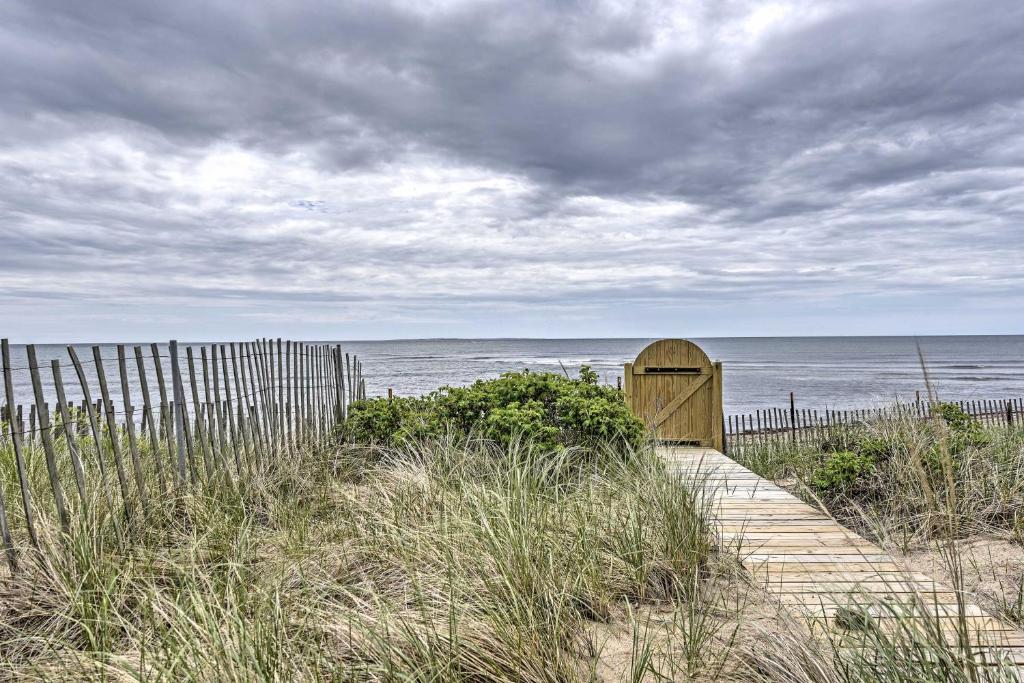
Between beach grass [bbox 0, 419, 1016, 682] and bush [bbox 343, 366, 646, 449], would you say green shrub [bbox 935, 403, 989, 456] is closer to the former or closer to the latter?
bush [bbox 343, 366, 646, 449]

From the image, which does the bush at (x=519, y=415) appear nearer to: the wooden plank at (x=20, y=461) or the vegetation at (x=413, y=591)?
the vegetation at (x=413, y=591)

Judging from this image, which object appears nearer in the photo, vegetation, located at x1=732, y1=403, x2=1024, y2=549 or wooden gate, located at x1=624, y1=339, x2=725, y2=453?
vegetation, located at x1=732, y1=403, x2=1024, y2=549

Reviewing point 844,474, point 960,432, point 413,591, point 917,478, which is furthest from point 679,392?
point 413,591

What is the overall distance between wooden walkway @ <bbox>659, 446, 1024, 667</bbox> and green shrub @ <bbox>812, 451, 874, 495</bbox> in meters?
0.59

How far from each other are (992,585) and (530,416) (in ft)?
13.1

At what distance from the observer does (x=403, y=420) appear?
798 centimetres

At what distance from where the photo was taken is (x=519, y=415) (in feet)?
22.5

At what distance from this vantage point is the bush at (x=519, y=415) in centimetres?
684

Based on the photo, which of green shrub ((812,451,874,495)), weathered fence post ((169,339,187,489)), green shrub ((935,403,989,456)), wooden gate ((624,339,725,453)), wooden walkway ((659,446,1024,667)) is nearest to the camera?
wooden walkway ((659,446,1024,667))

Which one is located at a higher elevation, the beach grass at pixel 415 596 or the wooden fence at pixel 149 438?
the wooden fence at pixel 149 438

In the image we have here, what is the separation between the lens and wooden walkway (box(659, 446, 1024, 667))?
2.96 m

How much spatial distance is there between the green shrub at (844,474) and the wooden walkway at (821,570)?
591mm

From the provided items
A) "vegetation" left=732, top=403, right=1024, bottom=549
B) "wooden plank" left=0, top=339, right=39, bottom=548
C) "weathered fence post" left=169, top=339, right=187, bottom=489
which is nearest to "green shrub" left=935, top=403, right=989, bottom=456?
"vegetation" left=732, top=403, right=1024, bottom=549

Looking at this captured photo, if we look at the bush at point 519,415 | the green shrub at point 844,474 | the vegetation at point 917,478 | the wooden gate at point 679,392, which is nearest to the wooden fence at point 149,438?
the bush at point 519,415
